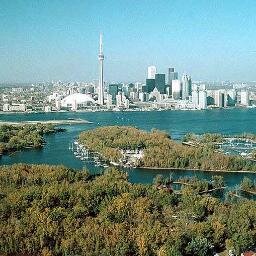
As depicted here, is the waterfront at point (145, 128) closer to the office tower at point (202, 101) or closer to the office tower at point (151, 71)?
the office tower at point (202, 101)

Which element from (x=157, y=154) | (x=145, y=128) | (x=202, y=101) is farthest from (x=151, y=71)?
(x=157, y=154)

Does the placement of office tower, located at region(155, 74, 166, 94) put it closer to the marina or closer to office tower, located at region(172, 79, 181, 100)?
office tower, located at region(172, 79, 181, 100)

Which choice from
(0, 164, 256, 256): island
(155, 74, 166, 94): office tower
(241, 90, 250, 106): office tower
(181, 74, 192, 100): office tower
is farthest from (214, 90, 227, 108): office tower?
(0, 164, 256, 256): island

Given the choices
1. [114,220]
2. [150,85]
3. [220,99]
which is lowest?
[114,220]

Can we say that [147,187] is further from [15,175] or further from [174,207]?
[15,175]

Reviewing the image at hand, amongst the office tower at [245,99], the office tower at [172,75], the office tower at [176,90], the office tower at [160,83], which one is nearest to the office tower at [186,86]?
the office tower at [176,90]

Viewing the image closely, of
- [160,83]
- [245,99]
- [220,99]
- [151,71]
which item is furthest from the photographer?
[151,71]

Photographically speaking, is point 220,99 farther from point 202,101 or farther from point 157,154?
point 157,154

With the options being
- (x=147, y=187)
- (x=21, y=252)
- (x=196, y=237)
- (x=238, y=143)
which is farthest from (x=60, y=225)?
(x=238, y=143)
